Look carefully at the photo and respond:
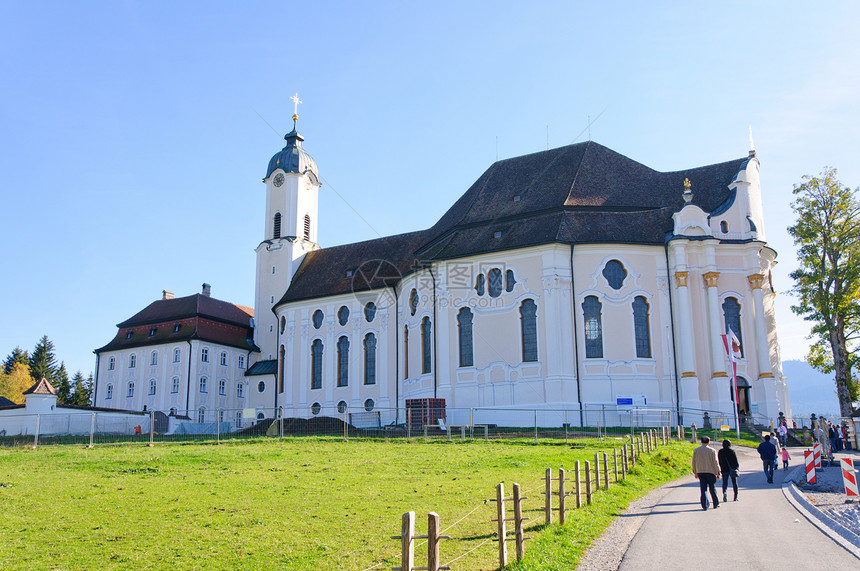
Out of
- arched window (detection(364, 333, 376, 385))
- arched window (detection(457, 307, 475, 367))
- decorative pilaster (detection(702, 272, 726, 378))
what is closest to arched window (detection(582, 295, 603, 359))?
→ decorative pilaster (detection(702, 272, 726, 378))

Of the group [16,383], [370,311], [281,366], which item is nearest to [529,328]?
[370,311]

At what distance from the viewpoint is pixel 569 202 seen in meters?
41.2

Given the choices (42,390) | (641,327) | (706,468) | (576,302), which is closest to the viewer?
(706,468)

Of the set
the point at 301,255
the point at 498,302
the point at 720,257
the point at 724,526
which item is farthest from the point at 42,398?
the point at 724,526

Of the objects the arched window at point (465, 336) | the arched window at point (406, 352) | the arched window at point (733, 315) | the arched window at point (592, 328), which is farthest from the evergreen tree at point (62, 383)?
the arched window at point (733, 315)

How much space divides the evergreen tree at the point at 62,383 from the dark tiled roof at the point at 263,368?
3311cm

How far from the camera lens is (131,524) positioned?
12617 mm

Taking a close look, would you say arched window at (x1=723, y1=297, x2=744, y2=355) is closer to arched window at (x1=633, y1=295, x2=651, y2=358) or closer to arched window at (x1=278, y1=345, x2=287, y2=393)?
arched window at (x1=633, y1=295, x2=651, y2=358)

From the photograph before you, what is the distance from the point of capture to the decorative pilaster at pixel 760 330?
3919 centimetres

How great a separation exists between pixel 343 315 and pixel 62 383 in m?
46.5

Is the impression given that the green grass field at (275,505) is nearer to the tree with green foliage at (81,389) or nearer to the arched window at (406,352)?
the arched window at (406,352)

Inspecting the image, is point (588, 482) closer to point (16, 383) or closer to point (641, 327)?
point (641, 327)

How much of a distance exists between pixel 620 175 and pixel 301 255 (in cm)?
2803

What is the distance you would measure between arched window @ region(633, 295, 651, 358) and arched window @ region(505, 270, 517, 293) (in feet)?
20.9
